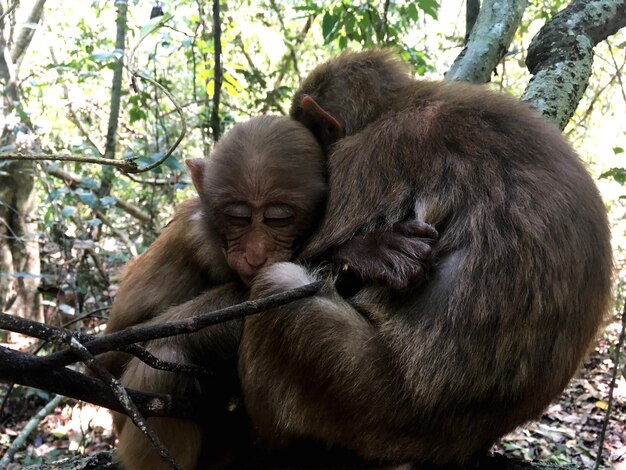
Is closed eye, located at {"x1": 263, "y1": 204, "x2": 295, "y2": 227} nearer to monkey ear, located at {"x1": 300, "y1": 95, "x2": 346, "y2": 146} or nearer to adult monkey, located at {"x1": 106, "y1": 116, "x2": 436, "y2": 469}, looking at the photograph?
adult monkey, located at {"x1": 106, "y1": 116, "x2": 436, "y2": 469}

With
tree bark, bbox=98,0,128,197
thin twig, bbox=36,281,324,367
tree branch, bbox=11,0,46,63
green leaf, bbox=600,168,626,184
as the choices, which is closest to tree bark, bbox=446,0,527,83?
green leaf, bbox=600,168,626,184

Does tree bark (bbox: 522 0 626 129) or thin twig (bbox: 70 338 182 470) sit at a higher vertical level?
Answer: tree bark (bbox: 522 0 626 129)

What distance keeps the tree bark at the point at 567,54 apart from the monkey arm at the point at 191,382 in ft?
7.35

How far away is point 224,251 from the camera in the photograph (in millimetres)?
2795

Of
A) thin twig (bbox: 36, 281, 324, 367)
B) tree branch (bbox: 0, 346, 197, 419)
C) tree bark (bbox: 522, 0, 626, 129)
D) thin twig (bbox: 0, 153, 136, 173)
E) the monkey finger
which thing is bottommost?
tree branch (bbox: 0, 346, 197, 419)

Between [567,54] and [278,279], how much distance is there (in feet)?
8.68

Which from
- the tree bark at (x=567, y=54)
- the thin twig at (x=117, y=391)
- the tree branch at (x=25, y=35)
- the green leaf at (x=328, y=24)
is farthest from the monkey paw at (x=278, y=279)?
the tree branch at (x=25, y=35)

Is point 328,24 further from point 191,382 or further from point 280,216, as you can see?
point 191,382

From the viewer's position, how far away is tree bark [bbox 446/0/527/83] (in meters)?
3.90

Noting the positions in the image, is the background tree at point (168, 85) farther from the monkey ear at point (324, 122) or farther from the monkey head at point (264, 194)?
the monkey ear at point (324, 122)

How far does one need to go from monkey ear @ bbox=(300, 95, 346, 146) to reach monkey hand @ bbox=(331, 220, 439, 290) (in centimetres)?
74

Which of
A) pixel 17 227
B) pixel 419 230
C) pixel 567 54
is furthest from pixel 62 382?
pixel 17 227

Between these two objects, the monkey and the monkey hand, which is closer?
the monkey hand

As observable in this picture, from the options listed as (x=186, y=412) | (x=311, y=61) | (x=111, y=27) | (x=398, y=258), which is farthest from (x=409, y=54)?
(x=111, y=27)
